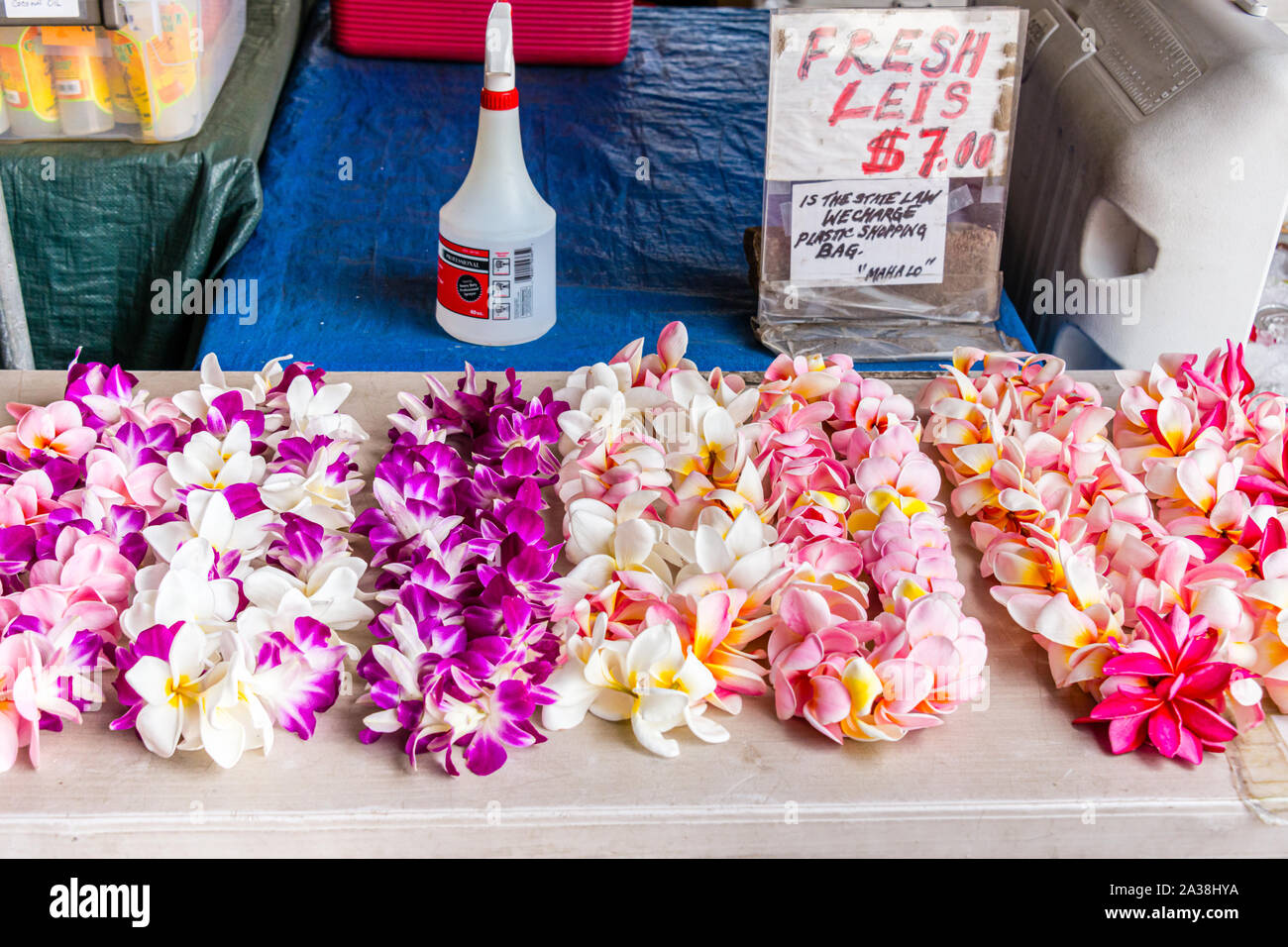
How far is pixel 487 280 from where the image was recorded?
1176 mm

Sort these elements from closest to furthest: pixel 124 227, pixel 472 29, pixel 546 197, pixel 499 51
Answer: pixel 499 51 < pixel 124 227 < pixel 546 197 < pixel 472 29

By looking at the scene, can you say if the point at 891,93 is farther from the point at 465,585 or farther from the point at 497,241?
the point at 465,585

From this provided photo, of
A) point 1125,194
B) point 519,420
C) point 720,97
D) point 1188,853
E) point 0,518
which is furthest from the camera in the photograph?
point 720,97

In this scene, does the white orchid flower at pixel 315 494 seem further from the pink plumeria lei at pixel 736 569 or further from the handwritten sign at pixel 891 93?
the handwritten sign at pixel 891 93

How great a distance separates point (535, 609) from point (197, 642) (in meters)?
0.19

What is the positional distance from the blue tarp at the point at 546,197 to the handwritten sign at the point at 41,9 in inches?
12.7

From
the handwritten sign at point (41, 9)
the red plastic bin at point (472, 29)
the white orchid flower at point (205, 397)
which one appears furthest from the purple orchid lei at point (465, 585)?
the red plastic bin at point (472, 29)

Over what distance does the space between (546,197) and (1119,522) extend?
0.99 meters

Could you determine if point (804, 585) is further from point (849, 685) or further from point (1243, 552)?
point (1243, 552)

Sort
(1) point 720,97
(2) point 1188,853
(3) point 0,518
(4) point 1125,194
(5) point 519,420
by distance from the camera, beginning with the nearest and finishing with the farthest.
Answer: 1. (2) point 1188,853
2. (3) point 0,518
3. (5) point 519,420
4. (4) point 1125,194
5. (1) point 720,97

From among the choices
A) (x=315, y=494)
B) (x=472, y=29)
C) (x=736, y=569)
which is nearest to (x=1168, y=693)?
(x=736, y=569)
